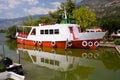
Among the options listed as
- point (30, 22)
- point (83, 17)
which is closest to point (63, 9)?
point (83, 17)

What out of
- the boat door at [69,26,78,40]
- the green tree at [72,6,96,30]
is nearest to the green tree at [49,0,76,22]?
the green tree at [72,6,96,30]

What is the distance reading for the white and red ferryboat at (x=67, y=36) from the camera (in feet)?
133

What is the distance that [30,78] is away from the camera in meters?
20.9

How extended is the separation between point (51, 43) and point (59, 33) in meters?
2.87

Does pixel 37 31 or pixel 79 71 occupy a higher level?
pixel 37 31

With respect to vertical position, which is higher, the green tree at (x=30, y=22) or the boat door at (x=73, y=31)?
the green tree at (x=30, y=22)

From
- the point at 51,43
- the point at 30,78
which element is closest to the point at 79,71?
the point at 30,78

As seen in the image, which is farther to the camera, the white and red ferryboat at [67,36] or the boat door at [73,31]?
the boat door at [73,31]

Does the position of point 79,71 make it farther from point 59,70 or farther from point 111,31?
point 111,31

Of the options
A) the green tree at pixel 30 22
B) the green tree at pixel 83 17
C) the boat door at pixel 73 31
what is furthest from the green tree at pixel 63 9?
the boat door at pixel 73 31

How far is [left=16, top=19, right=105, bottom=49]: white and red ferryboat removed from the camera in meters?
40.6

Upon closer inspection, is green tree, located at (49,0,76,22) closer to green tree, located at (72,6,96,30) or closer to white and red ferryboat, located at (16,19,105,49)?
green tree, located at (72,6,96,30)

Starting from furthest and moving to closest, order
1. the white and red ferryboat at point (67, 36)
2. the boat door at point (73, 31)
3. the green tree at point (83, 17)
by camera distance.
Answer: the green tree at point (83, 17)
the boat door at point (73, 31)
the white and red ferryboat at point (67, 36)

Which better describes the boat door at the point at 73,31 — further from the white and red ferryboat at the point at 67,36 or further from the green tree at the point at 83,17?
the green tree at the point at 83,17
